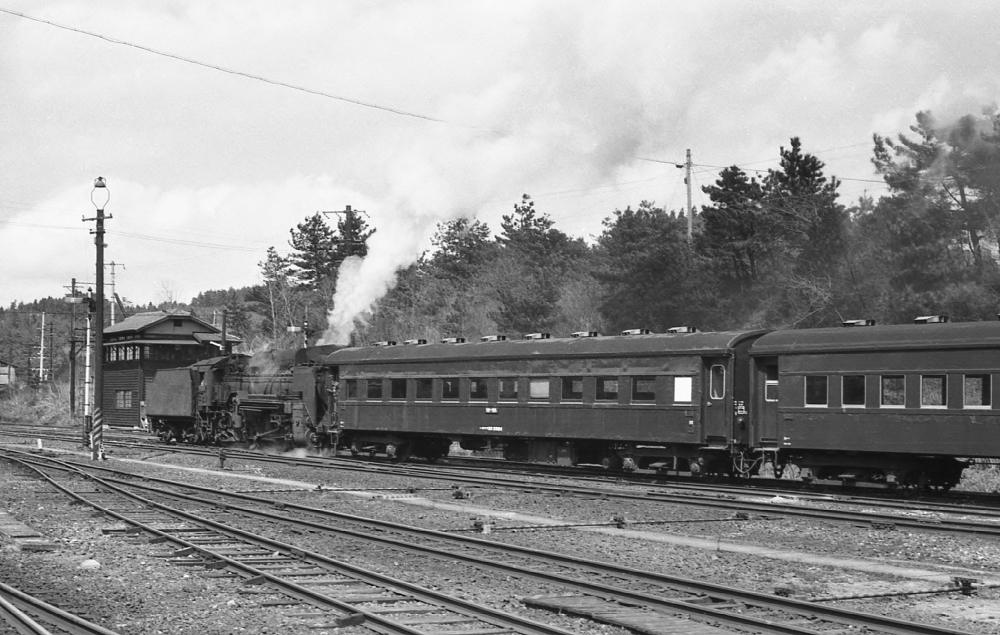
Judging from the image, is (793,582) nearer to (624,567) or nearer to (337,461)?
(624,567)

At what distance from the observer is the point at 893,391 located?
67.8ft

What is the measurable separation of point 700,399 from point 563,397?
3765 millimetres

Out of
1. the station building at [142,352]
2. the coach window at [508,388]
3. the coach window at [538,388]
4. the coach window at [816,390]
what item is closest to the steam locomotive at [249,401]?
the coach window at [508,388]

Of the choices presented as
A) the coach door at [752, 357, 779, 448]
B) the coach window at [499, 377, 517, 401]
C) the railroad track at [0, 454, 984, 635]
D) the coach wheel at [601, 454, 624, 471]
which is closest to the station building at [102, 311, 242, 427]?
the coach window at [499, 377, 517, 401]

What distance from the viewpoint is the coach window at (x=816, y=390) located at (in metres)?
21.8

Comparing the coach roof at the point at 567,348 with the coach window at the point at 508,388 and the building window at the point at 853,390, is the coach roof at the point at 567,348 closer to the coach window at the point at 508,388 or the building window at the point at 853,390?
the coach window at the point at 508,388

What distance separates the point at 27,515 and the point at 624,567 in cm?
1089

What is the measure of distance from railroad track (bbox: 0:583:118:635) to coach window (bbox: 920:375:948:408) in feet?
49.7

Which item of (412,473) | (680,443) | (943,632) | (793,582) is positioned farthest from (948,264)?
(943,632)

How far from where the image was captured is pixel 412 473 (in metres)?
26.6

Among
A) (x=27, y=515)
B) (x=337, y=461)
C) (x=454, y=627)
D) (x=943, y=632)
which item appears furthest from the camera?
(x=337, y=461)

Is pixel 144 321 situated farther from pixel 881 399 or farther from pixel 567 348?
pixel 881 399

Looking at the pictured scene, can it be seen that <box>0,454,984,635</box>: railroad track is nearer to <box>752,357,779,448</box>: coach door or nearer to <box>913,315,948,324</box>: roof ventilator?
<box>752,357,779,448</box>: coach door

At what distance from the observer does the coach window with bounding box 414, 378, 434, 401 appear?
29.3m
